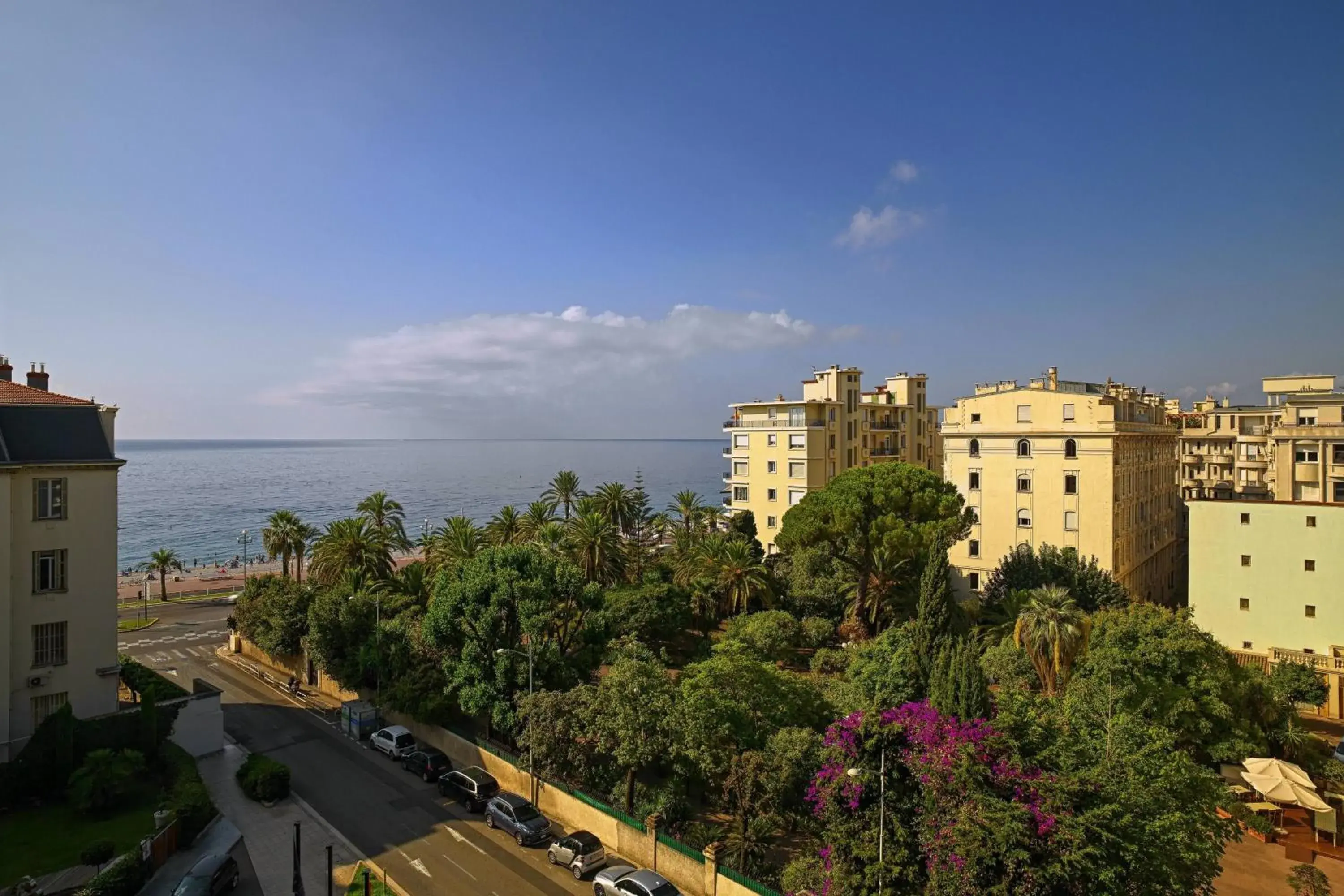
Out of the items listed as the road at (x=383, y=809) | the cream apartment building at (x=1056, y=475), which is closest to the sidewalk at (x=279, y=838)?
the road at (x=383, y=809)

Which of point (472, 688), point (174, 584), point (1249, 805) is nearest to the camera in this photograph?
point (1249, 805)

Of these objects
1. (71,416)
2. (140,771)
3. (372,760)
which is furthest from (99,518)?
(372,760)

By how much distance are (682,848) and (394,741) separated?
610 inches

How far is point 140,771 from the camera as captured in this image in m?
26.1

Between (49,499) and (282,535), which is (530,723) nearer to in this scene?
(49,499)

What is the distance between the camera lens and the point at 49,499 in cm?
2658

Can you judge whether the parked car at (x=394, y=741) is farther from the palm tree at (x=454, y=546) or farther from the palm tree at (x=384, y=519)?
the palm tree at (x=384, y=519)

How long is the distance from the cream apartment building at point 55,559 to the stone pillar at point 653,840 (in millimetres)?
21273

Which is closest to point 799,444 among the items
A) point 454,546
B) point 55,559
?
point 454,546

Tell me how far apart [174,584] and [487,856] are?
72.9 m

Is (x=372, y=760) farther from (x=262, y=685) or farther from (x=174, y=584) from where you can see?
(x=174, y=584)

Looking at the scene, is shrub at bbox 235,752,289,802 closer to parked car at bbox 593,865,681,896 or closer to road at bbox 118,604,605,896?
road at bbox 118,604,605,896

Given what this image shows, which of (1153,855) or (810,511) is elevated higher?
(810,511)

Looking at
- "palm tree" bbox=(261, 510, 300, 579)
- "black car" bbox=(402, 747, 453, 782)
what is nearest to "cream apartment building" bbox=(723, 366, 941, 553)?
"palm tree" bbox=(261, 510, 300, 579)
